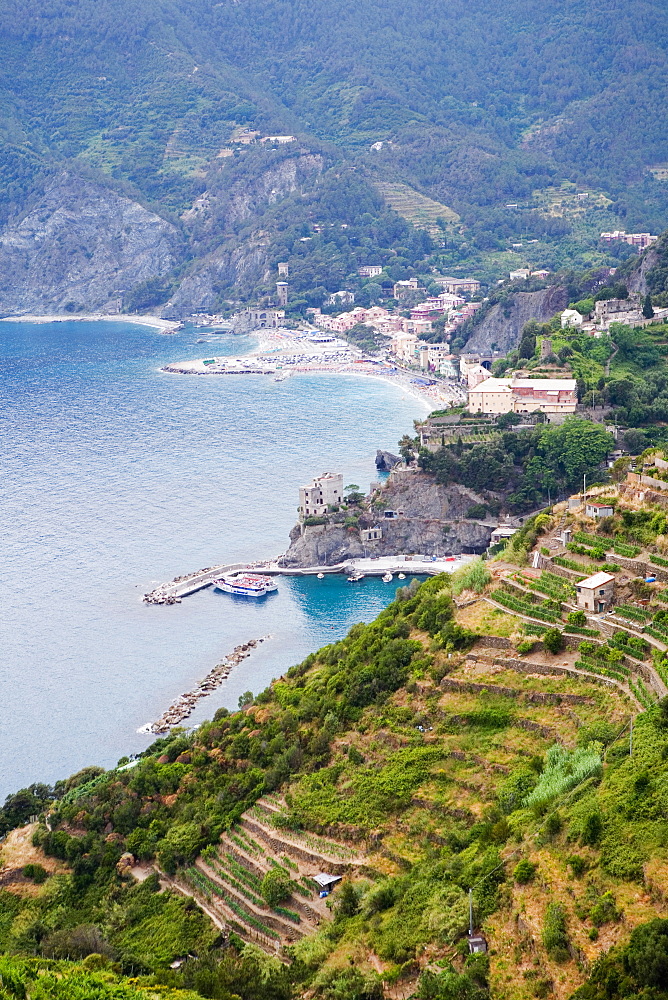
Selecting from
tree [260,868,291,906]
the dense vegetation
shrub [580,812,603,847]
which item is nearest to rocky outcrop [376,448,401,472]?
the dense vegetation

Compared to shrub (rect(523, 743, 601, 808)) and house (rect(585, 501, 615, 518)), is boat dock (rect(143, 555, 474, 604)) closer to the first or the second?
house (rect(585, 501, 615, 518))

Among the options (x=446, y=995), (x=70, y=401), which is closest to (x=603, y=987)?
(x=446, y=995)

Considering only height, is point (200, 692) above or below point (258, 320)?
below

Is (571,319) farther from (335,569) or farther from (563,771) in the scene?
(563,771)

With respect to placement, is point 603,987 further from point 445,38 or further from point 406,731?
point 445,38

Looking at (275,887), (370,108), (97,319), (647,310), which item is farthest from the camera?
(370,108)

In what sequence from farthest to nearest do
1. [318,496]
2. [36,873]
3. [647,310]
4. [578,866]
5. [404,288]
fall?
1. [404,288]
2. [647,310]
3. [318,496]
4. [36,873]
5. [578,866]

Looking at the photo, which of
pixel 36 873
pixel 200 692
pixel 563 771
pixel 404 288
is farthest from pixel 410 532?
pixel 404 288
